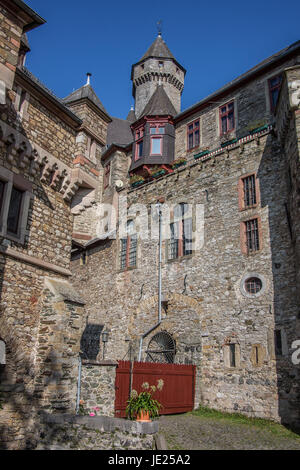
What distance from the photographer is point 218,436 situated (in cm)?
1006

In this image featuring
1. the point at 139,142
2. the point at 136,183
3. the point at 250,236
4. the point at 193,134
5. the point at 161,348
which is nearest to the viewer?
the point at 250,236

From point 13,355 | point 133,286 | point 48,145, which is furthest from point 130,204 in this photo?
point 13,355

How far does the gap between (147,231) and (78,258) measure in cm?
618

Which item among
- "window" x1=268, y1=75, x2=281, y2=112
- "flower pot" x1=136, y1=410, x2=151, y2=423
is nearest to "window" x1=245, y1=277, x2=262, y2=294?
"flower pot" x1=136, y1=410, x2=151, y2=423

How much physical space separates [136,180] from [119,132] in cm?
Answer: 1302

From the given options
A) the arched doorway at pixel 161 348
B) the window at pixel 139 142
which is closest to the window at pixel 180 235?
the arched doorway at pixel 161 348

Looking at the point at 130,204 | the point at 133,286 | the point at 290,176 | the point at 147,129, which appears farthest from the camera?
the point at 147,129

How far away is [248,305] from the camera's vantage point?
14133mm

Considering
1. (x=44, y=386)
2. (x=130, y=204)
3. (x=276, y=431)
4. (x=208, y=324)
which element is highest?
(x=130, y=204)

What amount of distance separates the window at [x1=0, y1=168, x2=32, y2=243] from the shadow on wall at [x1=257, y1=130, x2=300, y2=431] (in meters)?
8.69

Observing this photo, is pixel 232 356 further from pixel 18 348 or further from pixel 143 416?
pixel 18 348

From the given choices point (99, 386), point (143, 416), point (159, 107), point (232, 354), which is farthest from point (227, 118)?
point (143, 416)

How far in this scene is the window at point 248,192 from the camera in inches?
607

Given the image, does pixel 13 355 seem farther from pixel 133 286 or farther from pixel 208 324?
pixel 133 286
